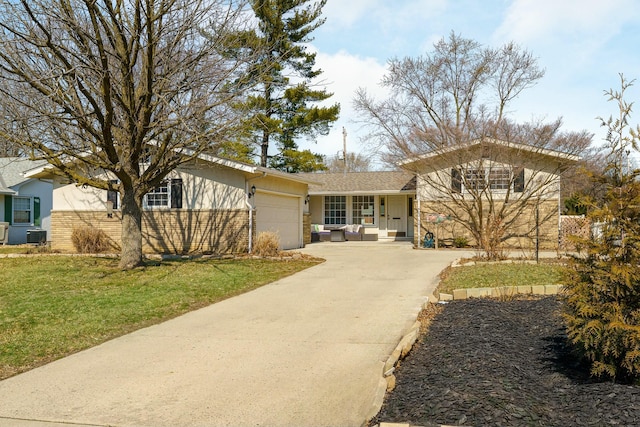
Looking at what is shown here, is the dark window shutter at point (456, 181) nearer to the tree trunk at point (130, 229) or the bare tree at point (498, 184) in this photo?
the bare tree at point (498, 184)

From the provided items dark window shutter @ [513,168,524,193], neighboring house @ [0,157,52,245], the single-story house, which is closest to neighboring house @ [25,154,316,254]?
neighboring house @ [0,157,52,245]

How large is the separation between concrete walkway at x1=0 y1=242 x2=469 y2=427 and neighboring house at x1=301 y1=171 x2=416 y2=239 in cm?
1712

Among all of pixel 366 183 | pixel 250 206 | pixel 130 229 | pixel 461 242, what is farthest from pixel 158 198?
pixel 461 242

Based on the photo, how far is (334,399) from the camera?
15.0 feet

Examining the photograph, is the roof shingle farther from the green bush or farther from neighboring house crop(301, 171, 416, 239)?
the green bush

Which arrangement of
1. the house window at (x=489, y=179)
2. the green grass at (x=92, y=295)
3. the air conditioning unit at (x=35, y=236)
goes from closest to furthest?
the green grass at (x=92, y=295) → the house window at (x=489, y=179) → the air conditioning unit at (x=35, y=236)

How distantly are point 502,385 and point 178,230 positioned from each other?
16.1m

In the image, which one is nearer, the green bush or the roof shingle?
the green bush

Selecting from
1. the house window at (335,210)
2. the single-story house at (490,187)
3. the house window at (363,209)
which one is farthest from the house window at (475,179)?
the house window at (335,210)

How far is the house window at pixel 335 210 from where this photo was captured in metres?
27.3

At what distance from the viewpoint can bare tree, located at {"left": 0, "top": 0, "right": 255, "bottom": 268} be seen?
36.3 feet

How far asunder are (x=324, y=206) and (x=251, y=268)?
13974mm

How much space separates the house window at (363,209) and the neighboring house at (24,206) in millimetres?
15094

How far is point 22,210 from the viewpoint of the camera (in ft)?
83.3
